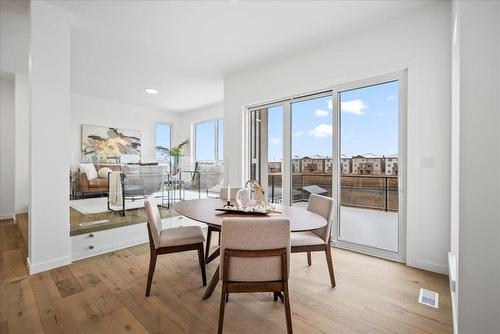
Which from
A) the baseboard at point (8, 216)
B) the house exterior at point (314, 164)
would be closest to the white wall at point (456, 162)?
the house exterior at point (314, 164)

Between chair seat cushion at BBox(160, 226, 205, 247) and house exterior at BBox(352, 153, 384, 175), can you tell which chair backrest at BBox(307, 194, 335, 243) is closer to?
house exterior at BBox(352, 153, 384, 175)

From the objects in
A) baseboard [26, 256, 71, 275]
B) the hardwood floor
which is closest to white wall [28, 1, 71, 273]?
baseboard [26, 256, 71, 275]

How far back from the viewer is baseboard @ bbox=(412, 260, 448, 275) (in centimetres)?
229

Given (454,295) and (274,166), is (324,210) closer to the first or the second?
(454,295)

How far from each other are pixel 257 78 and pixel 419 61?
219 centimetres

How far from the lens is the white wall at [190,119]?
634 centimetres

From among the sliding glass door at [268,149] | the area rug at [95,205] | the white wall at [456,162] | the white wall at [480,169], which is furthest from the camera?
the sliding glass door at [268,149]

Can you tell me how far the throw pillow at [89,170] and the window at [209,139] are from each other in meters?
3.25

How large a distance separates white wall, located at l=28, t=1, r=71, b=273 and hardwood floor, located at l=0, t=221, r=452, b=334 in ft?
0.89

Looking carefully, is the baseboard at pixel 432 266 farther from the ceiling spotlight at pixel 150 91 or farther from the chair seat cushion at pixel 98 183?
the ceiling spotlight at pixel 150 91

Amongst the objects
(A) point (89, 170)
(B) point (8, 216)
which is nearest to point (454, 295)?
(A) point (89, 170)

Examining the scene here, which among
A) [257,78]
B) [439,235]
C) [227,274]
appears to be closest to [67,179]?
[227,274]

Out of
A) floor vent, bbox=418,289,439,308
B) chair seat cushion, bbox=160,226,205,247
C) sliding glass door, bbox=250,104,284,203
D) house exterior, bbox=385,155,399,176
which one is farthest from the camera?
sliding glass door, bbox=250,104,284,203

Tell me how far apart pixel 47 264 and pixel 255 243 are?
2.40 meters
